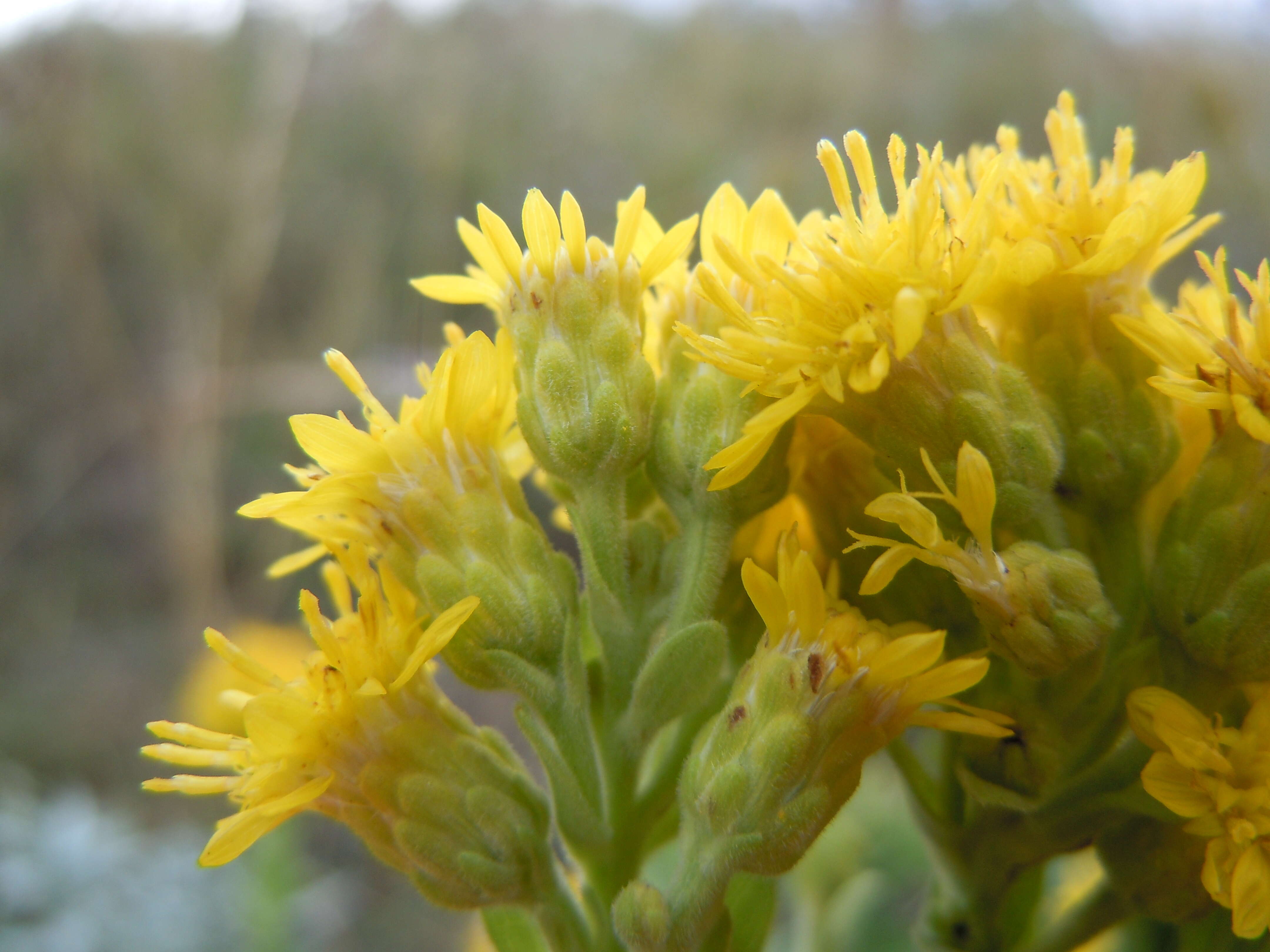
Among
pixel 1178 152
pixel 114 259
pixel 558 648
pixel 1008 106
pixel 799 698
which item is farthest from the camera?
pixel 114 259

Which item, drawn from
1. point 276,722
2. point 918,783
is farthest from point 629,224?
point 918,783

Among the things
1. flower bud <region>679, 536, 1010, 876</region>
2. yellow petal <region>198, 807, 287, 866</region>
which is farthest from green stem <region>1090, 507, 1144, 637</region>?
→ yellow petal <region>198, 807, 287, 866</region>

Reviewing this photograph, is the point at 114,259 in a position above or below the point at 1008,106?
above

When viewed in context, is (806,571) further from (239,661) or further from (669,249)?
(239,661)

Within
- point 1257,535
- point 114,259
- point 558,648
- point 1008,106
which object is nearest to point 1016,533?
point 1257,535

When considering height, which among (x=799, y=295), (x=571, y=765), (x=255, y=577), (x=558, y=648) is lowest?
(x=255, y=577)

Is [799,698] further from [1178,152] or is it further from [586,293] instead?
[1178,152]

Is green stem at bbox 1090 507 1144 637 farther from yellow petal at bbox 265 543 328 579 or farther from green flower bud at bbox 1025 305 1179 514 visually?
yellow petal at bbox 265 543 328 579
